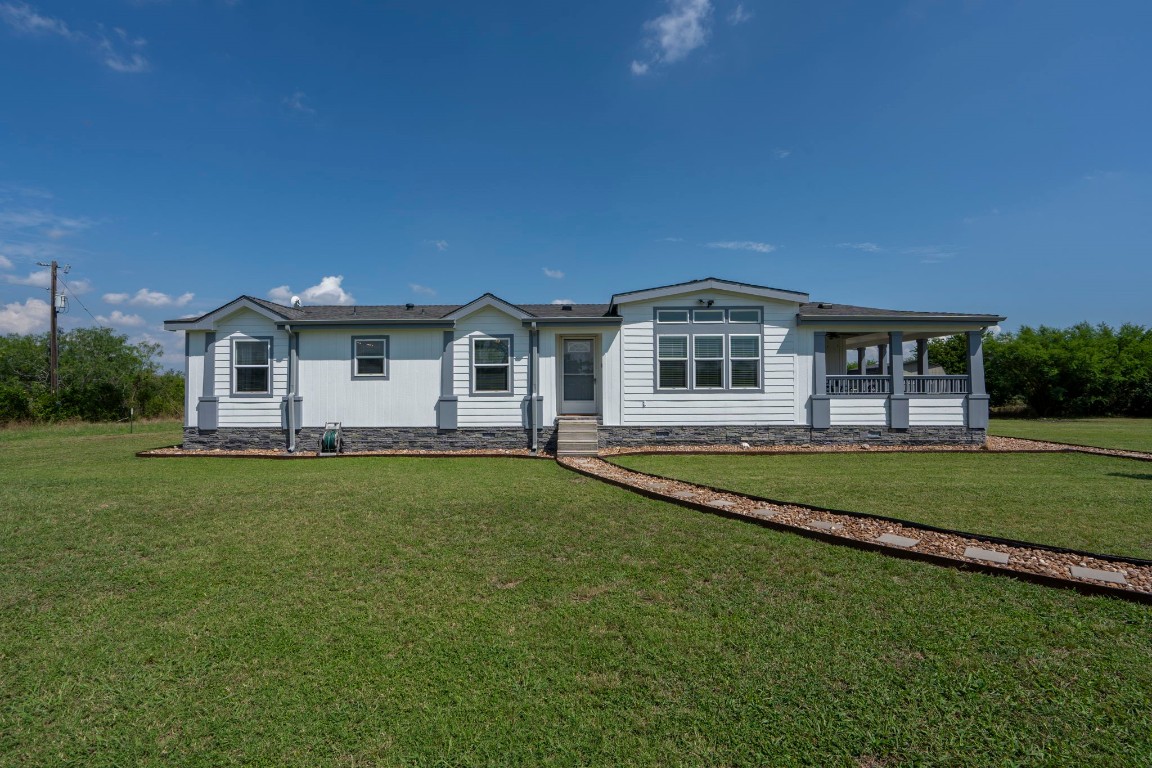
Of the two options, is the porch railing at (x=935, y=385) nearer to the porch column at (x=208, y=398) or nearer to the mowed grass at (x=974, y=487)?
the mowed grass at (x=974, y=487)

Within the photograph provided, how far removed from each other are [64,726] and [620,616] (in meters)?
2.93

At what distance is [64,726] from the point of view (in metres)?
2.27

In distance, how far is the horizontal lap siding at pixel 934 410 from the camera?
12438 millimetres

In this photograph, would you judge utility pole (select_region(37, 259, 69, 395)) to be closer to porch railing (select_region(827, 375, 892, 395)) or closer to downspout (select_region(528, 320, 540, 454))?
downspout (select_region(528, 320, 540, 454))

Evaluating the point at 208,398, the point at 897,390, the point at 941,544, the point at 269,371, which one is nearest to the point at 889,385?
the point at 897,390

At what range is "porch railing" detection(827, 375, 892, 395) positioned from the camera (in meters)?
12.5

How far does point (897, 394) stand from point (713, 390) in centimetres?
481

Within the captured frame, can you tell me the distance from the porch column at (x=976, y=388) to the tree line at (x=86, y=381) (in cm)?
3018

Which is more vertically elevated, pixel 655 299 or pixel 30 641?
pixel 655 299

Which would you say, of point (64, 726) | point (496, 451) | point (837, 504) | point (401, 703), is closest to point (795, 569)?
point (837, 504)

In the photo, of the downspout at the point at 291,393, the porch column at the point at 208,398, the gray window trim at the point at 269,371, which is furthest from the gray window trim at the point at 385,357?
the porch column at the point at 208,398

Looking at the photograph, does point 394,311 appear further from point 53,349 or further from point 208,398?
point 53,349

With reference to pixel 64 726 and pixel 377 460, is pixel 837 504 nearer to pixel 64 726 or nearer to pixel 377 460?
pixel 64 726

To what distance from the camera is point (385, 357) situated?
40.3 feet
